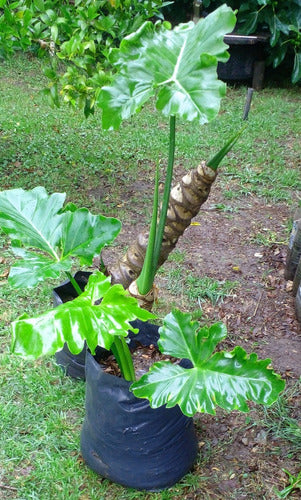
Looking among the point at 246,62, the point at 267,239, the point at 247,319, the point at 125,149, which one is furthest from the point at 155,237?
the point at 246,62

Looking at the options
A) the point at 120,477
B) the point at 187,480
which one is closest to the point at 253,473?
the point at 187,480

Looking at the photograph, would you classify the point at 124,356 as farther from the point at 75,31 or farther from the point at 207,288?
the point at 75,31

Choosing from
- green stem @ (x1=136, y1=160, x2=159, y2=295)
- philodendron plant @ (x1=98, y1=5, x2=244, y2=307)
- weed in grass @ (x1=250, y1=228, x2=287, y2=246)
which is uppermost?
philodendron plant @ (x1=98, y1=5, x2=244, y2=307)

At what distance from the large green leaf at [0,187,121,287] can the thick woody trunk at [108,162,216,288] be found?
0.48 metres

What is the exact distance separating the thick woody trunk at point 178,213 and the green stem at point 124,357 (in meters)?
0.57

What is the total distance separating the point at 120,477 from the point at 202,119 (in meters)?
1.31

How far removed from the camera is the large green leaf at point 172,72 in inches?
58.9

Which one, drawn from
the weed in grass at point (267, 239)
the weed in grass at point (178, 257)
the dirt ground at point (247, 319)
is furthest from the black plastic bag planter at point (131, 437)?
the weed in grass at point (267, 239)

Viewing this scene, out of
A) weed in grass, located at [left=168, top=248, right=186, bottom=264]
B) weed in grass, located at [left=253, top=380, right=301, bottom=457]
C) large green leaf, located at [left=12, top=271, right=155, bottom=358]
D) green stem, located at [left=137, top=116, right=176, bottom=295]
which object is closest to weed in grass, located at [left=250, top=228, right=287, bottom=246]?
weed in grass, located at [left=168, top=248, right=186, bottom=264]

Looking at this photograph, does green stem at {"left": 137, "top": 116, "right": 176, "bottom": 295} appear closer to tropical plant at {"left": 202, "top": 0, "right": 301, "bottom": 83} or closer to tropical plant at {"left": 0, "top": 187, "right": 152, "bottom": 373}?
tropical plant at {"left": 0, "top": 187, "right": 152, "bottom": 373}

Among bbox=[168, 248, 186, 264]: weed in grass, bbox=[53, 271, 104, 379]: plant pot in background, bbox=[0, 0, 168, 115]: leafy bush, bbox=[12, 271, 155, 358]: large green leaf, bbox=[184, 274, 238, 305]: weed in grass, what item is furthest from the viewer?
bbox=[168, 248, 186, 264]: weed in grass

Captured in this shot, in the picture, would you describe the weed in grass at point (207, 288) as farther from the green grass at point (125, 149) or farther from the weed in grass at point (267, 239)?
the green grass at point (125, 149)

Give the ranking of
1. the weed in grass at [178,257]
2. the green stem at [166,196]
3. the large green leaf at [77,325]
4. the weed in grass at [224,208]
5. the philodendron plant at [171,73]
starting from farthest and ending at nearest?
the weed in grass at [224,208]
the weed in grass at [178,257]
the green stem at [166,196]
the philodendron plant at [171,73]
the large green leaf at [77,325]

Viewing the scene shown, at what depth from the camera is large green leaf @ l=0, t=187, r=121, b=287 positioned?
1.67 meters
